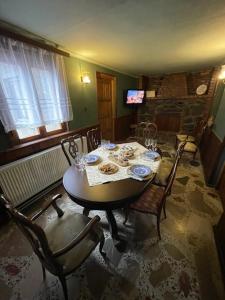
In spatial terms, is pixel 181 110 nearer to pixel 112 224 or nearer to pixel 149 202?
pixel 149 202

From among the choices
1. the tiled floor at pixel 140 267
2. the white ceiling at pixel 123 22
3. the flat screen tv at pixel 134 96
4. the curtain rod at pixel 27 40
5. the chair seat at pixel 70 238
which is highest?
the white ceiling at pixel 123 22

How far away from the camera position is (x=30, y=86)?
71.1 inches

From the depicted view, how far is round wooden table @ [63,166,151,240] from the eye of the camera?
1078mm

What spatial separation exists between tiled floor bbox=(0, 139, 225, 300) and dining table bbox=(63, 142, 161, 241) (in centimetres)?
28

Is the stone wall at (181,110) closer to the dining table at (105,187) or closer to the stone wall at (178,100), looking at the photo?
the stone wall at (178,100)

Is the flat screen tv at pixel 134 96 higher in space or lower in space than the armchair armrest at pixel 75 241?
higher

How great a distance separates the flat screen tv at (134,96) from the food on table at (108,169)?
3760 mm

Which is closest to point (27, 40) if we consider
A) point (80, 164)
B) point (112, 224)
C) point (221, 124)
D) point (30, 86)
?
point (30, 86)

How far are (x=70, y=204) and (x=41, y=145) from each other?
102 cm

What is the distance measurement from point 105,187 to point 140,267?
83 cm

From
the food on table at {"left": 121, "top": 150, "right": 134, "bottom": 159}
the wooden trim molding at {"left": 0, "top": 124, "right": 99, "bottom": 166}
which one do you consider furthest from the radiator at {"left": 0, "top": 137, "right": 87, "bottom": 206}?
the food on table at {"left": 121, "top": 150, "right": 134, "bottom": 159}

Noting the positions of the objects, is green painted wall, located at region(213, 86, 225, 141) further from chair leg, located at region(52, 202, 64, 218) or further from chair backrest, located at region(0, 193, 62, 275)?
chair backrest, located at region(0, 193, 62, 275)

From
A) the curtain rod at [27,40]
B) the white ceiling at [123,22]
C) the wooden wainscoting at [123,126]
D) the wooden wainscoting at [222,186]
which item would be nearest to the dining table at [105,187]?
the wooden wainscoting at [222,186]

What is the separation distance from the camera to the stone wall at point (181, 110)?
4738 millimetres
